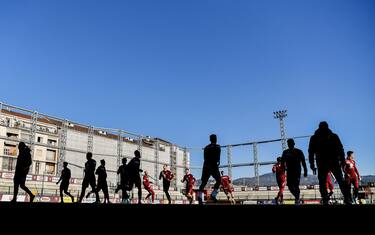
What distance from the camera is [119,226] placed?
2.79 meters

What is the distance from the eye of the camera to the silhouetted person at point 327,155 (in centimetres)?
693

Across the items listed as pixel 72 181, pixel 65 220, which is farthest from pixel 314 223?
pixel 72 181

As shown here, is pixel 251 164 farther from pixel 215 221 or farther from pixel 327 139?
pixel 215 221

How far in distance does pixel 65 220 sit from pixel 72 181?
15979 mm

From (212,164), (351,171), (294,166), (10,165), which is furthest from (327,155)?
(10,165)

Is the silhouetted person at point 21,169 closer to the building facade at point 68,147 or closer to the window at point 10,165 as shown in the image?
Answer: the building facade at point 68,147

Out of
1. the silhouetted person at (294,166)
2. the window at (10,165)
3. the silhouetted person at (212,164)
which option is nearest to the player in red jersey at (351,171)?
the silhouetted person at (294,166)

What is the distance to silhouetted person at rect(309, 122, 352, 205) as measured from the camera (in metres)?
6.93

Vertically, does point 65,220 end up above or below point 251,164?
below

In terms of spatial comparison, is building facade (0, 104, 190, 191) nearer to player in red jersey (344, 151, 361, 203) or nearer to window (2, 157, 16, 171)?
window (2, 157, 16, 171)

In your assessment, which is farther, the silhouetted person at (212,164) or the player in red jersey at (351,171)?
Answer: the player in red jersey at (351,171)

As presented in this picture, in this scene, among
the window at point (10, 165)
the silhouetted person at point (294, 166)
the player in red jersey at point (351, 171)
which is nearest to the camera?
the silhouetted person at point (294, 166)

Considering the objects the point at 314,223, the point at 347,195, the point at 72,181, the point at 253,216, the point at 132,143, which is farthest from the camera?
the point at 132,143

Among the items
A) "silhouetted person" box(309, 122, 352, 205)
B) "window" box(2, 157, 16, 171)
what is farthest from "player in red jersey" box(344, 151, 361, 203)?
"window" box(2, 157, 16, 171)
